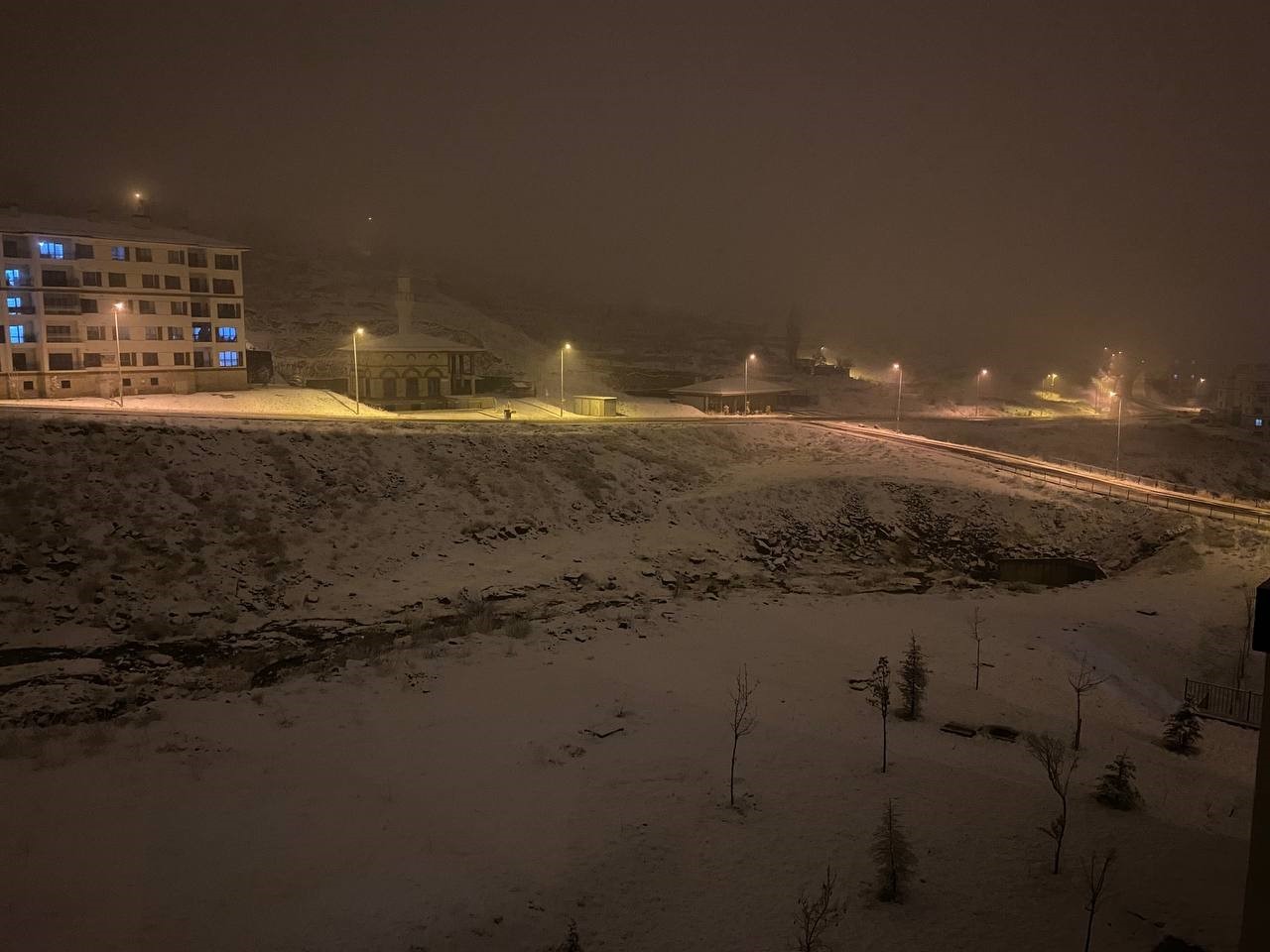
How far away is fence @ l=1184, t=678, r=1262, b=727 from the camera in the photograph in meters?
23.2

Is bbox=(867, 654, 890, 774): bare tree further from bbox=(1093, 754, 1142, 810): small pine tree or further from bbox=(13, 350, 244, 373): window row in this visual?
bbox=(13, 350, 244, 373): window row

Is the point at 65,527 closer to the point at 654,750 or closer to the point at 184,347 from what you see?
the point at 654,750

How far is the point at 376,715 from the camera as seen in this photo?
22.1 m

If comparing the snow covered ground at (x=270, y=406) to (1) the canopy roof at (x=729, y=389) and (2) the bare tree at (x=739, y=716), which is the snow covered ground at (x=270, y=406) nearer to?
(1) the canopy roof at (x=729, y=389)

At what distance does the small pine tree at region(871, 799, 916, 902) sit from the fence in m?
14.4

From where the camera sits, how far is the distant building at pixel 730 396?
8162cm

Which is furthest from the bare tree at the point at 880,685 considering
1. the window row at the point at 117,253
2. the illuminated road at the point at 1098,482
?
the window row at the point at 117,253

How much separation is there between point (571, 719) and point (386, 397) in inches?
1988

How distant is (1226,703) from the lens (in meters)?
24.3

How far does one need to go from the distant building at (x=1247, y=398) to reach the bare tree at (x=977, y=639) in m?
81.6

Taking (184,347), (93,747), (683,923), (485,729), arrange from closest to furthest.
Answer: (683,923), (93,747), (485,729), (184,347)

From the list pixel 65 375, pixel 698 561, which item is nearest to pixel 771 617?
pixel 698 561

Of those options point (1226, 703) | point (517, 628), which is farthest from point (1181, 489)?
point (517, 628)

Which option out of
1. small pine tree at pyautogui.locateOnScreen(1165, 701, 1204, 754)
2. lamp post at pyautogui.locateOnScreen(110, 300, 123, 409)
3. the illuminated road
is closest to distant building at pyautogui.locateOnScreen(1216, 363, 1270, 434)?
the illuminated road
